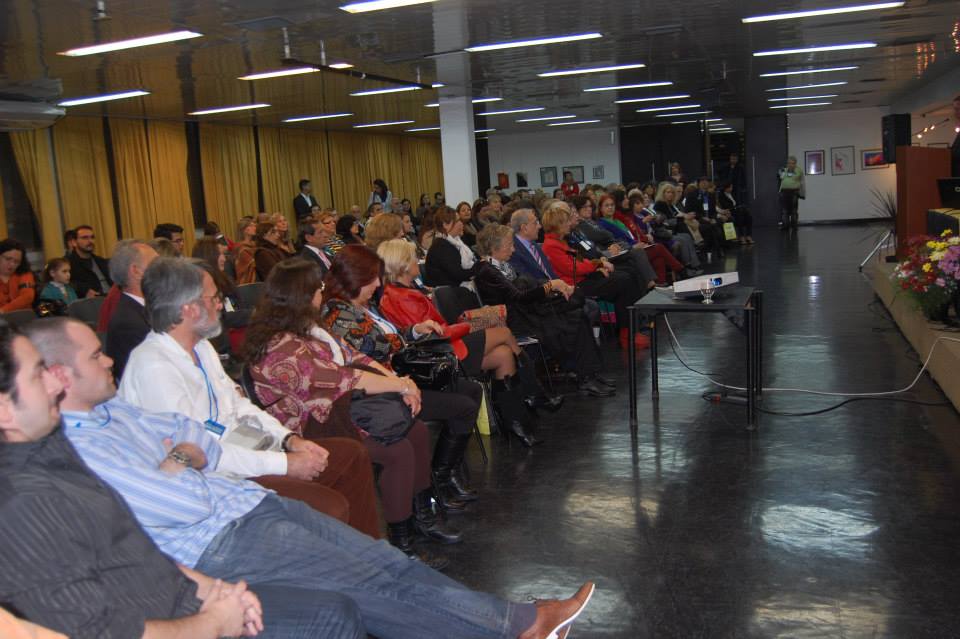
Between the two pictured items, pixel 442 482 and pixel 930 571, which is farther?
pixel 442 482

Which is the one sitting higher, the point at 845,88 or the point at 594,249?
the point at 845,88

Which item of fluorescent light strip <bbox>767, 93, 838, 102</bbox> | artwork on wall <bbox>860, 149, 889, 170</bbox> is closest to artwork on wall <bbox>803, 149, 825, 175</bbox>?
artwork on wall <bbox>860, 149, 889, 170</bbox>

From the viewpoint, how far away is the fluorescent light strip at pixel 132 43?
6.50 metres

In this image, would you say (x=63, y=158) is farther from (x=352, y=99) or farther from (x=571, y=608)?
(x=571, y=608)

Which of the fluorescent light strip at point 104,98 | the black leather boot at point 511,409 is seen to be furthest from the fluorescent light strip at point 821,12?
the fluorescent light strip at point 104,98

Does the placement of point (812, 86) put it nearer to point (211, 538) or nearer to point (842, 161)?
point (842, 161)

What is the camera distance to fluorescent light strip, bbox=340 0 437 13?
5770mm

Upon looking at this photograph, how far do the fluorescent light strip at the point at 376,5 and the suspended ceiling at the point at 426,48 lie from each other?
11 cm

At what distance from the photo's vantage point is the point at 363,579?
2.24 meters

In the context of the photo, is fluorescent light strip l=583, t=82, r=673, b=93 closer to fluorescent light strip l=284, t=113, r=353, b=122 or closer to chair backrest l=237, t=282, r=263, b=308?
fluorescent light strip l=284, t=113, r=353, b=122

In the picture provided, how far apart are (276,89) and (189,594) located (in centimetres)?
954

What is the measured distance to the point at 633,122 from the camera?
864 inches

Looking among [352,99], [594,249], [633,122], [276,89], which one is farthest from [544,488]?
[633,122]

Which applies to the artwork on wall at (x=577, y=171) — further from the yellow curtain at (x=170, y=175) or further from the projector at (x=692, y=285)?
the projector at (x=692, y=285)
